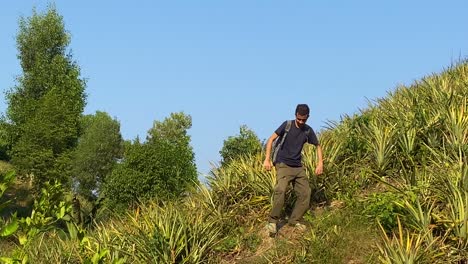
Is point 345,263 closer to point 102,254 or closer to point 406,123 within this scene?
point 406,123

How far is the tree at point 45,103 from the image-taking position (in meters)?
46.6

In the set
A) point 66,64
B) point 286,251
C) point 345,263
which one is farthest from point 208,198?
point 66,64

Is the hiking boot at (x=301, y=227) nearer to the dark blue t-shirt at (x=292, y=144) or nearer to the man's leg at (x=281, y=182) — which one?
the man's leg at (x=281, y=182)

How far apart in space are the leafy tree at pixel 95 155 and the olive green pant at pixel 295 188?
3813cm

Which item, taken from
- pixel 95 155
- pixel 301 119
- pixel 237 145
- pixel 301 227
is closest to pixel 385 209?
pixel 301 227

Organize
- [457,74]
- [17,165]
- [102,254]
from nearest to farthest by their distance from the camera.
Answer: [102,254], [457,74], [17,165]

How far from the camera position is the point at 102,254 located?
10.6 feet

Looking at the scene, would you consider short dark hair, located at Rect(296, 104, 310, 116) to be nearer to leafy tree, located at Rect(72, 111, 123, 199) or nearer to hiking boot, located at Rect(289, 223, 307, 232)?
hiking boot, located at Rect(289, 223, 307, 232)

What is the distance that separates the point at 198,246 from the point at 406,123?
4852 mm

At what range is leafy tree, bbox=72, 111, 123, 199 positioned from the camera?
154 ft

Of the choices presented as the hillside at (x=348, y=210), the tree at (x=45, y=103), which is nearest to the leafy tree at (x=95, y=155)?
the tree at (x=45, y=103)

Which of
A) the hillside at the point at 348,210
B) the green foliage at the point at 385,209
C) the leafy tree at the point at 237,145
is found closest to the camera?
the hillside at the point at 348,210

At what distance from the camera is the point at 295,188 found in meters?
10.2

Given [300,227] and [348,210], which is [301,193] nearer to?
[300,227]
